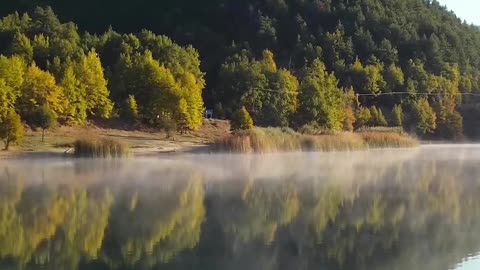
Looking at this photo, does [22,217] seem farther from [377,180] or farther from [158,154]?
[158,154]

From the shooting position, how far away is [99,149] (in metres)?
32.0

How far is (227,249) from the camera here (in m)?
11.6

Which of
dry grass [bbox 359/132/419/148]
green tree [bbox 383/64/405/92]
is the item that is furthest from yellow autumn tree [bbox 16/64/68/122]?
green tree [bbox 383/64/405/92]

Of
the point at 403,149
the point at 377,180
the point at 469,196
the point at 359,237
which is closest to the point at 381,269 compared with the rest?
the point at 359,237

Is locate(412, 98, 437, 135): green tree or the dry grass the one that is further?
locate(412, 98, 437, 135): green tree

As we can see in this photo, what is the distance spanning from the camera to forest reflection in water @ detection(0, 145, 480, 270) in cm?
1097

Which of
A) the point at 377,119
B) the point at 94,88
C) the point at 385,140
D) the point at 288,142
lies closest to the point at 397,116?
the point at 377,119

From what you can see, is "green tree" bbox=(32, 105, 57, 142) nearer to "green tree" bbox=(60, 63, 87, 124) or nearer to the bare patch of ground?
the bare patch of ground

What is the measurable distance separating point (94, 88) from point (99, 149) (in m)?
16.3

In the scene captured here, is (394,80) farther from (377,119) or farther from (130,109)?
(130,109)

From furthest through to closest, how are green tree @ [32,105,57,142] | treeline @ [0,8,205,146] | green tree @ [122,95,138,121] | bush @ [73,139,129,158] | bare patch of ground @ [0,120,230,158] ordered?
green tree @ [122,95,138,121] → treeline @ [0,8,205,146] → green tree @ [32,105,57,142] → bare patch of ground @ [0,120,230,158] → bush @ [73,139,129,158]

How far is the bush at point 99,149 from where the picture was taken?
32031 mm

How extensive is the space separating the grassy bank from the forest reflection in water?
10045 millimetres

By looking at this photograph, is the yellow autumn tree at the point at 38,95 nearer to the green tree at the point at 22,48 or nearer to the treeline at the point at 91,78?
the treeline at the point at 91,78
